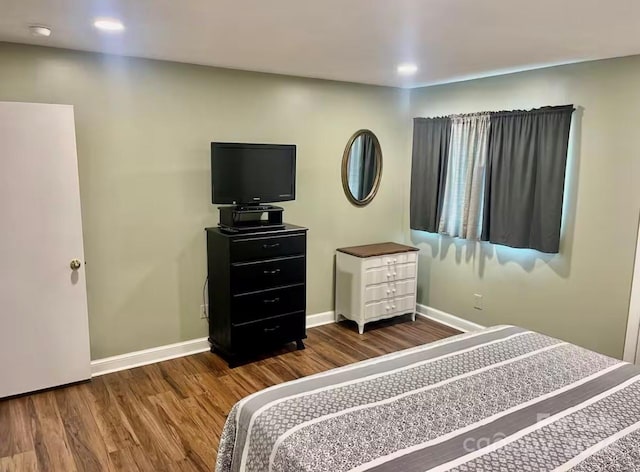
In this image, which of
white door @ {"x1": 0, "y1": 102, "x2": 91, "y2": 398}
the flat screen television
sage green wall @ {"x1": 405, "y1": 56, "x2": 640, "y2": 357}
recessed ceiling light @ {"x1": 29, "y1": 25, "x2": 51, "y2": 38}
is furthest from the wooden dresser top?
recessed ceiling light @ {"x1": 29, "y1": 25, "x2": 51, "y2": 38}

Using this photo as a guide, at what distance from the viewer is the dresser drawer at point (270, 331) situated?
11.8 ft

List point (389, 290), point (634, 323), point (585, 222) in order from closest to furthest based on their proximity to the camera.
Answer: point (634, 323), point (585, 222), point (389, 290)

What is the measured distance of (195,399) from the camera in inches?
124

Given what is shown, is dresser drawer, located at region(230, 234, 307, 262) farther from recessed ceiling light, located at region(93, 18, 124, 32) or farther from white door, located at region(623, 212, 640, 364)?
white door, located at region(623, 212, 640, 364)

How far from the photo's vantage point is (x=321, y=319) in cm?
463

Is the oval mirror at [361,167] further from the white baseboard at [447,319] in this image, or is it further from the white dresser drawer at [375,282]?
the white baseboard at [447,319]

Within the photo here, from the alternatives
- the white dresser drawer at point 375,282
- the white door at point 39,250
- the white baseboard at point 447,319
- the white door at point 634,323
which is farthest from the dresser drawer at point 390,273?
the white door at point 39,250

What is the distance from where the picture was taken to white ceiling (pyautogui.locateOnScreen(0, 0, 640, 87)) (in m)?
2.15

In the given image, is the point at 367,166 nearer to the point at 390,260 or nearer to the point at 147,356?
the point at 390,260

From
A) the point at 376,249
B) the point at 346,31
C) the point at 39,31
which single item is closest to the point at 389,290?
the point at 376,249

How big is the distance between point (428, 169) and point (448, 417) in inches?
126

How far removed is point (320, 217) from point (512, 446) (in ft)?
10.1

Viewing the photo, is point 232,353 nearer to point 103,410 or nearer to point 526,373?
point 103,410

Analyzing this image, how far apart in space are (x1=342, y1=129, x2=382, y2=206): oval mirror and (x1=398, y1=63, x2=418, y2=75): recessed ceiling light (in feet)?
2.88
